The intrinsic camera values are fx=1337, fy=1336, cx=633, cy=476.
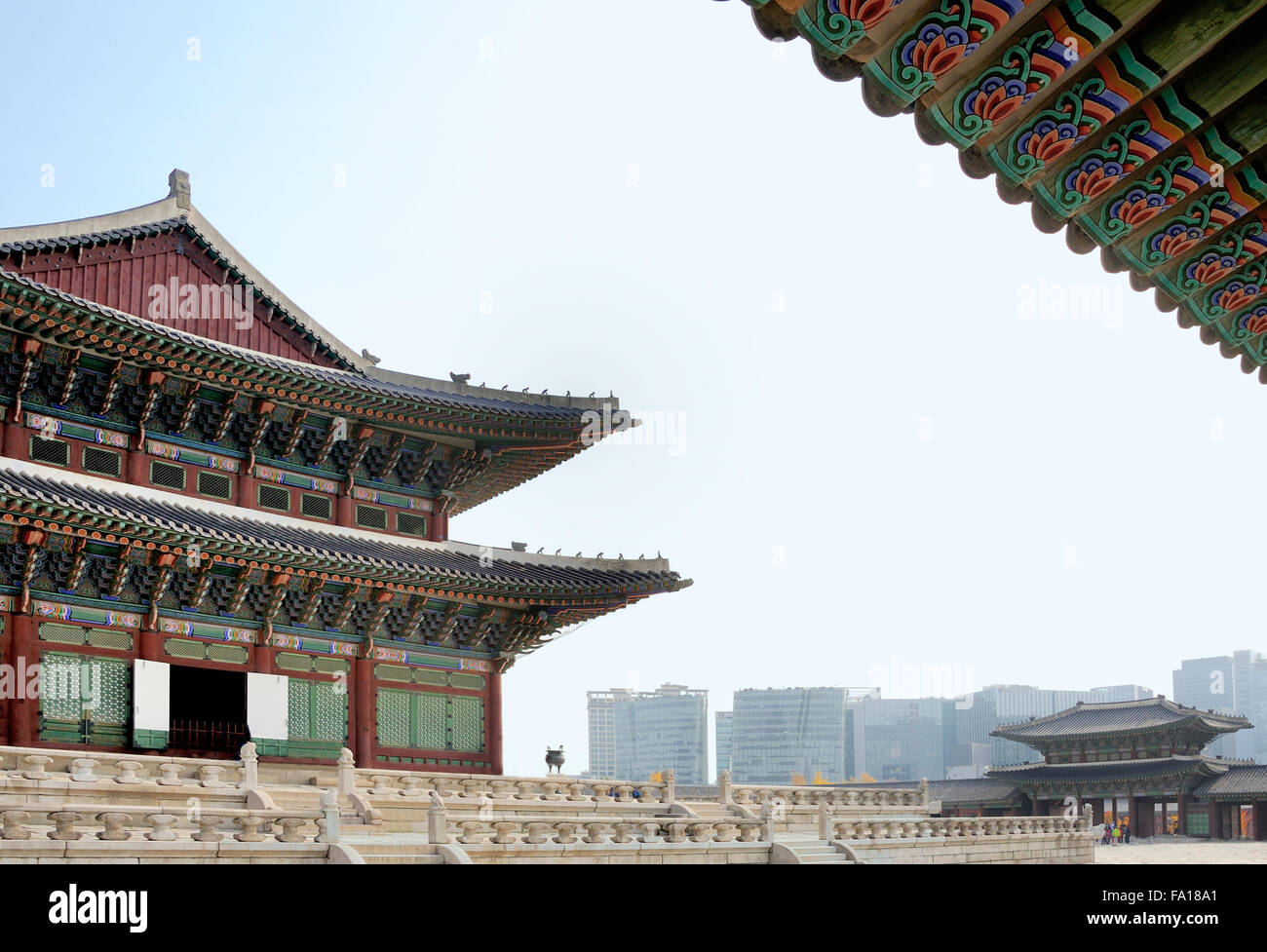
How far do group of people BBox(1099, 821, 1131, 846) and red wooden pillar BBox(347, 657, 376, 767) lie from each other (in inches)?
1457

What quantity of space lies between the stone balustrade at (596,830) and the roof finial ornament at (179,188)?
626 inches

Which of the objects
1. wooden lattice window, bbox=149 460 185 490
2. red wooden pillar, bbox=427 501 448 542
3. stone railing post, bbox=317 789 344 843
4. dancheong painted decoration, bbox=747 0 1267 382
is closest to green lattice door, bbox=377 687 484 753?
red wooden pillar, bbox=427 501 448 542

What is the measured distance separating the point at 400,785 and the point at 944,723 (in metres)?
171

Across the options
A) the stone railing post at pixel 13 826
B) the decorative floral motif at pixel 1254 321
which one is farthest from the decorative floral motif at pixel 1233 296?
the stone railing post at pixel 13 826

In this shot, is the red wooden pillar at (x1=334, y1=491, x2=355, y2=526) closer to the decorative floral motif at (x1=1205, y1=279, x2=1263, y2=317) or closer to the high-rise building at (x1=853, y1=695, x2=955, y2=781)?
the decorative floral motif at (x1=1205, y1=279, x2=1263, y2=317)

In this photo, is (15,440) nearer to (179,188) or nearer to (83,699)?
(83,699)

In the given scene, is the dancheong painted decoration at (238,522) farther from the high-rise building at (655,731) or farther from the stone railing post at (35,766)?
the high-rise building at (655,731)

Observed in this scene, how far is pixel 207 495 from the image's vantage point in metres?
27.6

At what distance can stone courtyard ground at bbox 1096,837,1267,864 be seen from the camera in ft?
144

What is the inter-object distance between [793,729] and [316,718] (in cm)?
15657

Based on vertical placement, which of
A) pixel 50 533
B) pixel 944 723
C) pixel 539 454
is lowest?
pixel 944 723
